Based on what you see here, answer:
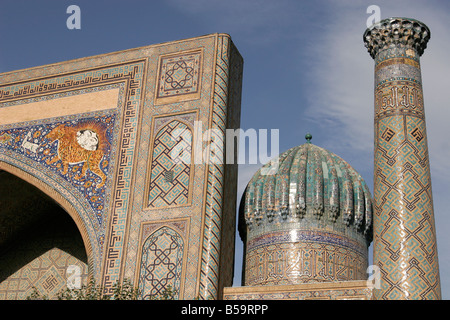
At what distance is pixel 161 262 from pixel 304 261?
176 cm

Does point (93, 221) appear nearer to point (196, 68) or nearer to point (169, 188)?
point (169, 188)

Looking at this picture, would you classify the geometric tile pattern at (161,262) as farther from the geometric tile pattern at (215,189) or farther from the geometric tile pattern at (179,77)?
the geometric tile pattern at (179,77)

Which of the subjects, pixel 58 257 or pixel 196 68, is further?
pixel 58 257

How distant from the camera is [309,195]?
8023mm

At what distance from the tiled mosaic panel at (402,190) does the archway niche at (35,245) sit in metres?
4.01

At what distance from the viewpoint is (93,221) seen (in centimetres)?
713

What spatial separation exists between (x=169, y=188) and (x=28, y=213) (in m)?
2.57

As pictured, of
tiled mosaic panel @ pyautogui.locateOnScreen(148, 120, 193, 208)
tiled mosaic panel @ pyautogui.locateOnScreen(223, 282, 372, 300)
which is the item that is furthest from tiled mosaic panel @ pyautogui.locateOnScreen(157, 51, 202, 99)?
tiled mosaic panel @ pyautogui.locateOnScreen(223, 282, 372, 300)

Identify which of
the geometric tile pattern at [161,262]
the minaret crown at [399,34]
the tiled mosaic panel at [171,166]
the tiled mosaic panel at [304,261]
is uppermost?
the minaret crown at [399,34]

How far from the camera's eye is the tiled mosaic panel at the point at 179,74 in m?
7.42

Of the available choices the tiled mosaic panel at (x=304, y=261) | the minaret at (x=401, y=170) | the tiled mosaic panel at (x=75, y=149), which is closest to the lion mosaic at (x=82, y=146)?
the tiled mosaic panel at (x=75, y=149)

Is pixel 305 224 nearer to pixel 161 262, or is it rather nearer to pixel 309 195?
pixel 309 195
